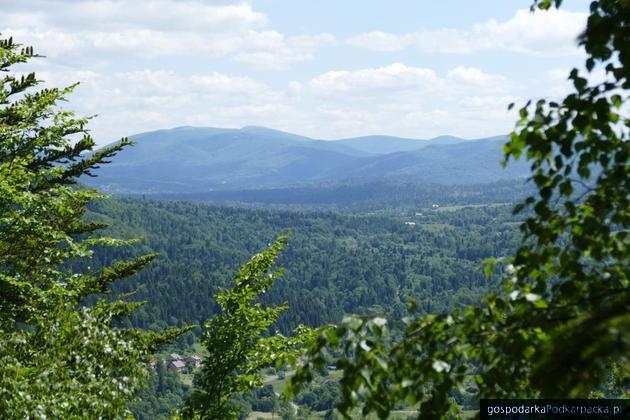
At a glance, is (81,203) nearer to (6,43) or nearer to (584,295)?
(6,43)

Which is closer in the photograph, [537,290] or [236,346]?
[537,290]

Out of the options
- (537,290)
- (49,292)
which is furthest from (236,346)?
(537,290)

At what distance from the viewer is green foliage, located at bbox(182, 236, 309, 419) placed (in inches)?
706

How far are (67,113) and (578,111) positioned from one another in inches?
803

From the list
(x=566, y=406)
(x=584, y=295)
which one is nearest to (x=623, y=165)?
(x=584, y=295)

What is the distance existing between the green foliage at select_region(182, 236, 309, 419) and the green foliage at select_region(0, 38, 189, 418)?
188cm

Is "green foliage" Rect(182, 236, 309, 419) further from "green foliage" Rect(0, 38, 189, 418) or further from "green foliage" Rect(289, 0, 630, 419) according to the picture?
"green foliage" Rect(289, 0, 630, 419)

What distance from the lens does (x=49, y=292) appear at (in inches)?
712

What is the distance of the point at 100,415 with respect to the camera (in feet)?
35.1

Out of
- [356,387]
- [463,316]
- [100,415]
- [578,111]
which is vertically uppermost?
[578,111]

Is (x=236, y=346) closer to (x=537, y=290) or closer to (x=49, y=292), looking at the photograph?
(x=49, y=292)

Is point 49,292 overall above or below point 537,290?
below

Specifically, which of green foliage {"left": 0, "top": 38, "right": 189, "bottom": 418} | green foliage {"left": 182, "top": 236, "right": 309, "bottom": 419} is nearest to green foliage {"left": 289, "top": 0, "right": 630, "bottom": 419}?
green foliage {"left": 0, "top": 38, "right": 189, "bottom": 418}

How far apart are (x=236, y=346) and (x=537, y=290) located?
14.0m
